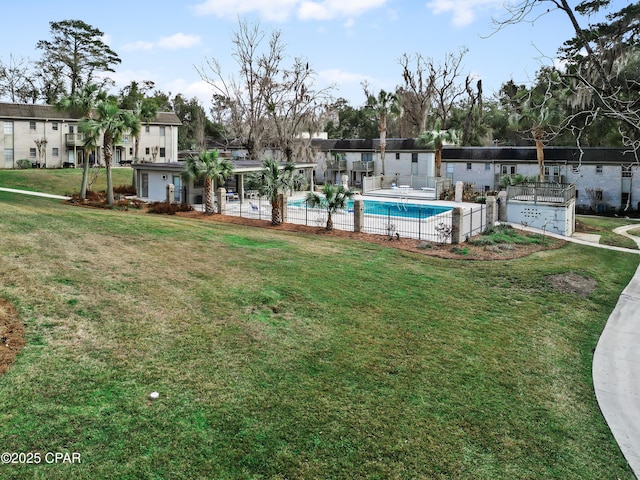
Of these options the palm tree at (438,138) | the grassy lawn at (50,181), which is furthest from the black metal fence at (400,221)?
the grassy lawn at (50,181)

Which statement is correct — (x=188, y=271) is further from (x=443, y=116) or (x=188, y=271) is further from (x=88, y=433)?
(x=443, y=116)

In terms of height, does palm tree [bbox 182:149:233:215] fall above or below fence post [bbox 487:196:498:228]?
above

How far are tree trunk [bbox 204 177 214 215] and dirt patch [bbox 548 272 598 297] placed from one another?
64.4 feet

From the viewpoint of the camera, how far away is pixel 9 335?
1026 cm

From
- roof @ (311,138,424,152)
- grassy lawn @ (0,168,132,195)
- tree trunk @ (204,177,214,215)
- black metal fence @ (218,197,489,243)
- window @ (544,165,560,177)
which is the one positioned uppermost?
roof @ (311,138,424,152)

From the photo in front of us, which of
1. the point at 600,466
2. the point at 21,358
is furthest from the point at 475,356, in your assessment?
the point at 21,358

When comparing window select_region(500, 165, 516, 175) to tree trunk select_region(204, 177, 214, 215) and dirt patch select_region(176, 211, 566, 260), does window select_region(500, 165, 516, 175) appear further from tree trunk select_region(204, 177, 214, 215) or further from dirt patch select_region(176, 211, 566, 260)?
tree trunk select_region(204, 177, 214, 215)

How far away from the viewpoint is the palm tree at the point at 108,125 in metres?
30.4

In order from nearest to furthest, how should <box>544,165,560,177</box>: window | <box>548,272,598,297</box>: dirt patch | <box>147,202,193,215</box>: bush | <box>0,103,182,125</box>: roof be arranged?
1. <box>548,272,598,297</box>: dirt patch
2. <box>147,202,193,215</box>: bush
3. <box>544,165,560,177</box>: window
4. <box>0,103,182,125</box>: roof

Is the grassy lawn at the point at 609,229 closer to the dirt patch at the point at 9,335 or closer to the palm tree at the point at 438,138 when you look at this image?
the palm tree at the point at 438,138

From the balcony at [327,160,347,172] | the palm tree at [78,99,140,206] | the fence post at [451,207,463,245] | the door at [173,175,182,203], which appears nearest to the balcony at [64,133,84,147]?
the door at [173,175,182,203]

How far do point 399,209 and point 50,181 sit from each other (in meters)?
27.7

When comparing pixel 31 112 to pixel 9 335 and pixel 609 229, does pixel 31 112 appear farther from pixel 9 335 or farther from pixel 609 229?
pixel 609 229

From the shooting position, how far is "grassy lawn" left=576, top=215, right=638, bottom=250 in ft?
95.1
